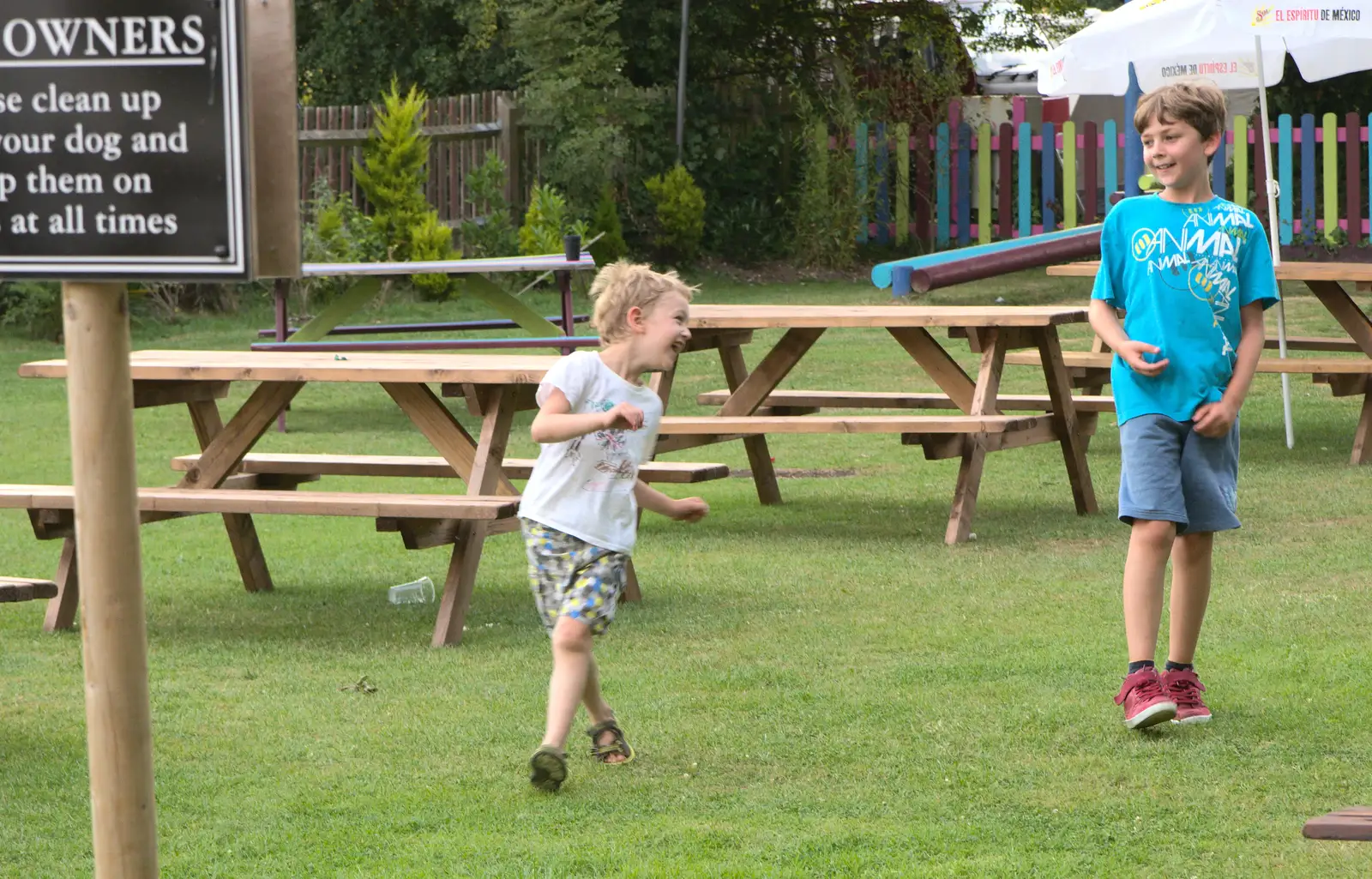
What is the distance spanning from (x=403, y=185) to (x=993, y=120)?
458 inches

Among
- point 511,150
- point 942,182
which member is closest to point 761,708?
point 511,150

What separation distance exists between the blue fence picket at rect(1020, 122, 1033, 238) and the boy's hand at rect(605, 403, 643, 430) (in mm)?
16989

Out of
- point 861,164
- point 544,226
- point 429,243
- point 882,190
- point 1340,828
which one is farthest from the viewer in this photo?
point 882,190

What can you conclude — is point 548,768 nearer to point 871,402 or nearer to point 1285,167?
point 871,402

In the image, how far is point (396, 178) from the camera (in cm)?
1858

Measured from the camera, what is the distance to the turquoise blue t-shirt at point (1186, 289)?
5016mm

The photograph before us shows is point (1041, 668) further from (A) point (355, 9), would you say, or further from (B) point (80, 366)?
(A) point (355, 9)

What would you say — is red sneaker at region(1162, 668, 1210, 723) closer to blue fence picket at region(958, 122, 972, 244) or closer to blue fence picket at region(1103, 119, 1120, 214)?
blue fence picket at region(1103, 119, 1120, 214)

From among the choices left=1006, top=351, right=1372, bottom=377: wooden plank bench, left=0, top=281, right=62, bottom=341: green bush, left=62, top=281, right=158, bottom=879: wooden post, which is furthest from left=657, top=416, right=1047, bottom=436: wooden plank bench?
left=0, top=281, right=62, bottom=341: green bush

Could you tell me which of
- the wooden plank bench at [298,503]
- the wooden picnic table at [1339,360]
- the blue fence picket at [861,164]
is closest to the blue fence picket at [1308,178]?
the blue fence picket at [861,164]

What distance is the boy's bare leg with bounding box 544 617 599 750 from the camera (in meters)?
4.59

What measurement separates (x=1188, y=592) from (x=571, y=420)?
1.75m

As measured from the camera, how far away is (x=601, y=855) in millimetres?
4020

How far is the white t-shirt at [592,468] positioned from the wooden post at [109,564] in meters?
2.14
